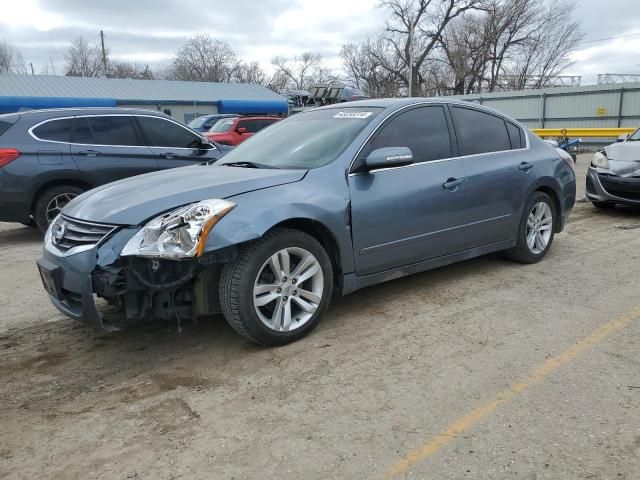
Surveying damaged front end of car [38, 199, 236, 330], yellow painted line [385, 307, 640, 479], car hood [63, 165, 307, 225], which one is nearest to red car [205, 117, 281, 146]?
car hood [63, 165, 307, 225]

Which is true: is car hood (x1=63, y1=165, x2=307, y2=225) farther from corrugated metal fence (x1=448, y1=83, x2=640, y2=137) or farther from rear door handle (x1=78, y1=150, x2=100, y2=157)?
corrugated metal fence (x1=448, y1=83, x2=640, y2=137)

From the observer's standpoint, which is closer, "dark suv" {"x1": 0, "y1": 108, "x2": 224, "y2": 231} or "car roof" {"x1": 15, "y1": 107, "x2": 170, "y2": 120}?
"dark suv" {"x1": 0, "y1": 108, "x2": 224, "y2": 231}

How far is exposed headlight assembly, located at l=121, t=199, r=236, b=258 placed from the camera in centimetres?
313

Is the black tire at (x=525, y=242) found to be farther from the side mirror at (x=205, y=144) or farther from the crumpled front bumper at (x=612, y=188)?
the side mirror at (x=205, y=144)

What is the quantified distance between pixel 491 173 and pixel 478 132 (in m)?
0.41

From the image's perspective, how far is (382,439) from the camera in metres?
2.55

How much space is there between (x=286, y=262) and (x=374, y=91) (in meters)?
50.4

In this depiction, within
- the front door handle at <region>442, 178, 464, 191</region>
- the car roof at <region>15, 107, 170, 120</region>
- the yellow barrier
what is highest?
the car roof at <region>15, 107, 170, 120</region>

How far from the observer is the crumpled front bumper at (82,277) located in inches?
125

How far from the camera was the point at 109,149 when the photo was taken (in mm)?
7398

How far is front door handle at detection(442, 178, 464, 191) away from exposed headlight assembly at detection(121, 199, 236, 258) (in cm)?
201

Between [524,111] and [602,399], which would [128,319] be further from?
[524,111]

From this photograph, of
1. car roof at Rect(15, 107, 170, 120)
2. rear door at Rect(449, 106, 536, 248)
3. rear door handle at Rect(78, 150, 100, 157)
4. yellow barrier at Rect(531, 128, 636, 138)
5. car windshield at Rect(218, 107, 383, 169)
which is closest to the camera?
car windshield at Rect(218, 107, 383, 169)

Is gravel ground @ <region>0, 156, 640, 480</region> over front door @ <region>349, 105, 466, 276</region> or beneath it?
beneath
